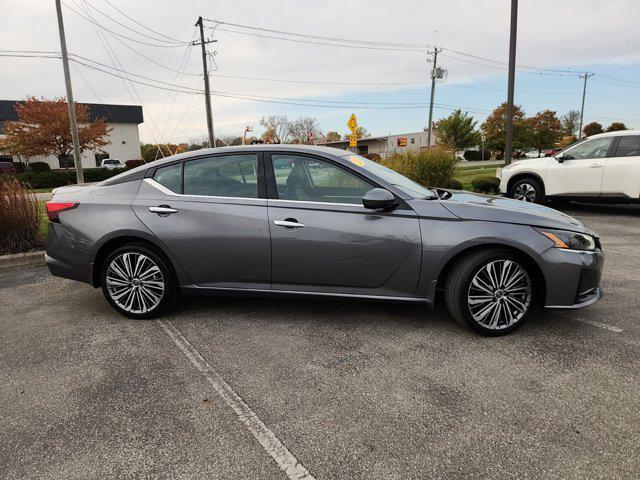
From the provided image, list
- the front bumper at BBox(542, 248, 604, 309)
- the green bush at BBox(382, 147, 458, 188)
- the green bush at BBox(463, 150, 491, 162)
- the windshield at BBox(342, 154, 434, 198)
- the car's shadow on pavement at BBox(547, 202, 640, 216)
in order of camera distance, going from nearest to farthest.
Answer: the front bumper at BBox(542, 248, 604, 309) → the windshield at BBox(342, 154, 434, 198) → the car's shadow on pavement at BBox(547, 202, 640, 216) → the green bush at BBox(382, 147, 458, 188) → the green bush at BBox(463, 150, 491, 162)

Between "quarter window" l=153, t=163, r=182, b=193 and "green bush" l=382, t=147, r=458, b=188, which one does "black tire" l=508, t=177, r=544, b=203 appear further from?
"quarter window" l=153, t=163, r=182, b=193

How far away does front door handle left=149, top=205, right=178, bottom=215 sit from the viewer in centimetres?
385

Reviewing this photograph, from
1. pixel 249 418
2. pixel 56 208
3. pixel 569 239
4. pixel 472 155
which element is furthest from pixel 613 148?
pixel 472 155

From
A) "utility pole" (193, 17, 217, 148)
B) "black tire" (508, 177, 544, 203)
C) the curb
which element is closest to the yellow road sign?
"black tire" (508, 177, 544, 203)

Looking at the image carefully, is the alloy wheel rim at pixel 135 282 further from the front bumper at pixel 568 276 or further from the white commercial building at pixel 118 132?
the white commercial building at pixel 118 132

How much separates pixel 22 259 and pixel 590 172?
32.9 ft

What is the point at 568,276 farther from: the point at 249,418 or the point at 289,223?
the point at 249,418

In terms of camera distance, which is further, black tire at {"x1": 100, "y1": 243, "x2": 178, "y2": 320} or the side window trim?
the side window trim

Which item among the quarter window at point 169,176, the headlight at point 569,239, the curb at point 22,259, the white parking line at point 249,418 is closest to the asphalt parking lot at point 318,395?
the white parking line at point 249,418

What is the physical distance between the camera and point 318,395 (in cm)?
276

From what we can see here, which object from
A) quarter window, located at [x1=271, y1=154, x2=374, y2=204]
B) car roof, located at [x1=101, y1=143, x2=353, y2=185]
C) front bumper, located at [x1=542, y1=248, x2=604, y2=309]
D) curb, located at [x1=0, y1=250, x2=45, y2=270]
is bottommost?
curb, located at [x1=0, y1=250, x2=45, y2=270]

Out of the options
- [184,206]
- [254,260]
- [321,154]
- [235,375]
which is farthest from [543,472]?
[184,206]

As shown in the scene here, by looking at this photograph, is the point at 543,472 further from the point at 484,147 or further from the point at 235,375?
the point at 484,147

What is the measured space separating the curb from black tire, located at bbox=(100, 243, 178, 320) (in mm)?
3037
